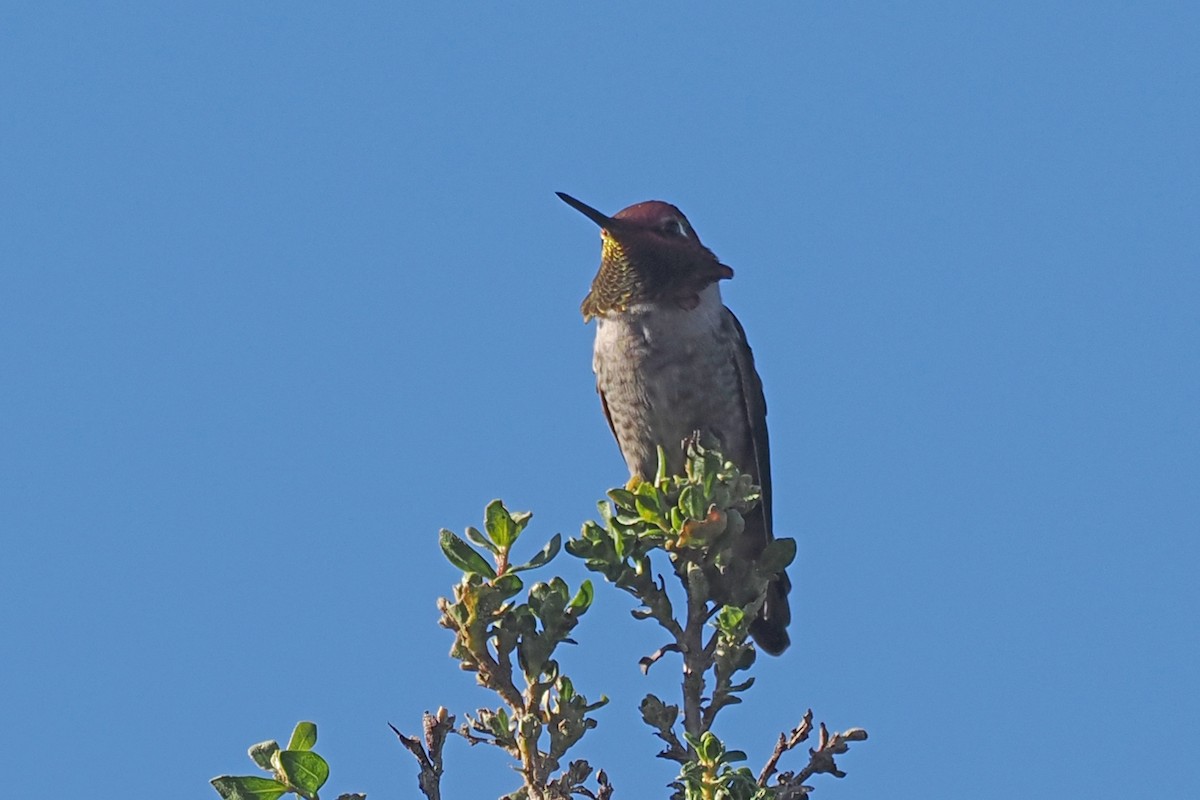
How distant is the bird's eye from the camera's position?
7879 millimetres

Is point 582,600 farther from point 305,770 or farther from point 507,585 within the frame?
point 305,770

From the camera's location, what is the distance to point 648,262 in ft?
25.4

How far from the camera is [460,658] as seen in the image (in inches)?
165

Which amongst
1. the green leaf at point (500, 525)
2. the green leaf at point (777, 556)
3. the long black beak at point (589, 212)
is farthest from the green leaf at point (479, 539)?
the long black beak at point (589, 212)

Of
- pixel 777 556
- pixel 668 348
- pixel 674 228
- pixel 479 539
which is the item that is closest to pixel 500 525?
pixel 479 539

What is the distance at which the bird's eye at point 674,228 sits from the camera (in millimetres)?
7879

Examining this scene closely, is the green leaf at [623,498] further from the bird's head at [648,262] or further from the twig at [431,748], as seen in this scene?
the bird's head at [648,262]

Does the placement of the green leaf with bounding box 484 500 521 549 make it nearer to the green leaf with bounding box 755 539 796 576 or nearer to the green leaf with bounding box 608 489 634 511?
the green leaf with bounding box 608 489 634 511

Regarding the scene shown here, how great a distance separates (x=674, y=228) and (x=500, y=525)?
4.01 m

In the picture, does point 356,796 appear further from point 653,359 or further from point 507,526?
point 653,359

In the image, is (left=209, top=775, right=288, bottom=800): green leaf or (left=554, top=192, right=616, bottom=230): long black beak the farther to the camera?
(left=554, top=192, right=616, bottom=230): long black beak

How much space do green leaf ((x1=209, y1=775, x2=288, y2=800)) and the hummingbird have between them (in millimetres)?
4269

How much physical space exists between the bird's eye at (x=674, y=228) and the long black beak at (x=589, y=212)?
295mm

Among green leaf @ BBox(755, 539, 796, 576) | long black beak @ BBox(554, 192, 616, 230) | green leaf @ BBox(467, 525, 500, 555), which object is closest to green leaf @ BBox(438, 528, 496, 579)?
green leaf @ BBox(467, 525, 500, 555)
